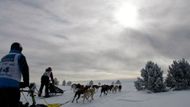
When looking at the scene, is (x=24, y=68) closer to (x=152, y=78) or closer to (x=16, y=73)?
(x=16, y=73)

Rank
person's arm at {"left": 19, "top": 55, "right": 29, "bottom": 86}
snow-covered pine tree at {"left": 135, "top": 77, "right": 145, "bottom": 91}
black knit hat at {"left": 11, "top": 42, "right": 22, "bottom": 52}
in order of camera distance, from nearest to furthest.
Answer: person's arm at {"left": 19, "top": 55, "right": 29, "bottom": 86} < black knit hat at {"left": 11, "top": 42, "right": 22, "bottom": 52} < snow-covered pine tree at {"left": 135, "top": 77, "right": 145, "bottom": 91}

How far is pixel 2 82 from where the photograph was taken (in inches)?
263

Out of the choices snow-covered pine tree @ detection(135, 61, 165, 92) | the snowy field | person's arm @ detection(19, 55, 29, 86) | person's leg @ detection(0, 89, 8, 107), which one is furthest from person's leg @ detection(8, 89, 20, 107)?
snow-covered pine tree @ detection(135, 61, 165, 92)

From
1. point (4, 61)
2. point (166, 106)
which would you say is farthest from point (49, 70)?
point (4, 61)

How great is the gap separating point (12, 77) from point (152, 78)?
19577mm

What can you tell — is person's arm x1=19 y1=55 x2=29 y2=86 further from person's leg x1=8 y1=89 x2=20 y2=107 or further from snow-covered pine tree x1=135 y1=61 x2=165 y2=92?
snow-covered pine tree x1=135 y1=61 x2=165 y2=92

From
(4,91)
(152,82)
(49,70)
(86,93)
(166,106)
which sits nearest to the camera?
(4,91)

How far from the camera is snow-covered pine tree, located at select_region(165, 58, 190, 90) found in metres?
25.4

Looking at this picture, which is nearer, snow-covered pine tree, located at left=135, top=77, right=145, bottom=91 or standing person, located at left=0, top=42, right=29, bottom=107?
standing person, located at left=0, top=42, right=29, bottom=107

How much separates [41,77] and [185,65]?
1352 cm

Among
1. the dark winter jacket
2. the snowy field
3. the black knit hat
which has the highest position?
the black knit hat

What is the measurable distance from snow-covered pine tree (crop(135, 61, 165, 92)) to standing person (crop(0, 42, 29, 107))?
18843 mm

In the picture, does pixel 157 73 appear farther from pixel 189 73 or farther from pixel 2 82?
pixel 2 82

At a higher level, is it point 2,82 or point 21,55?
point 21,55
